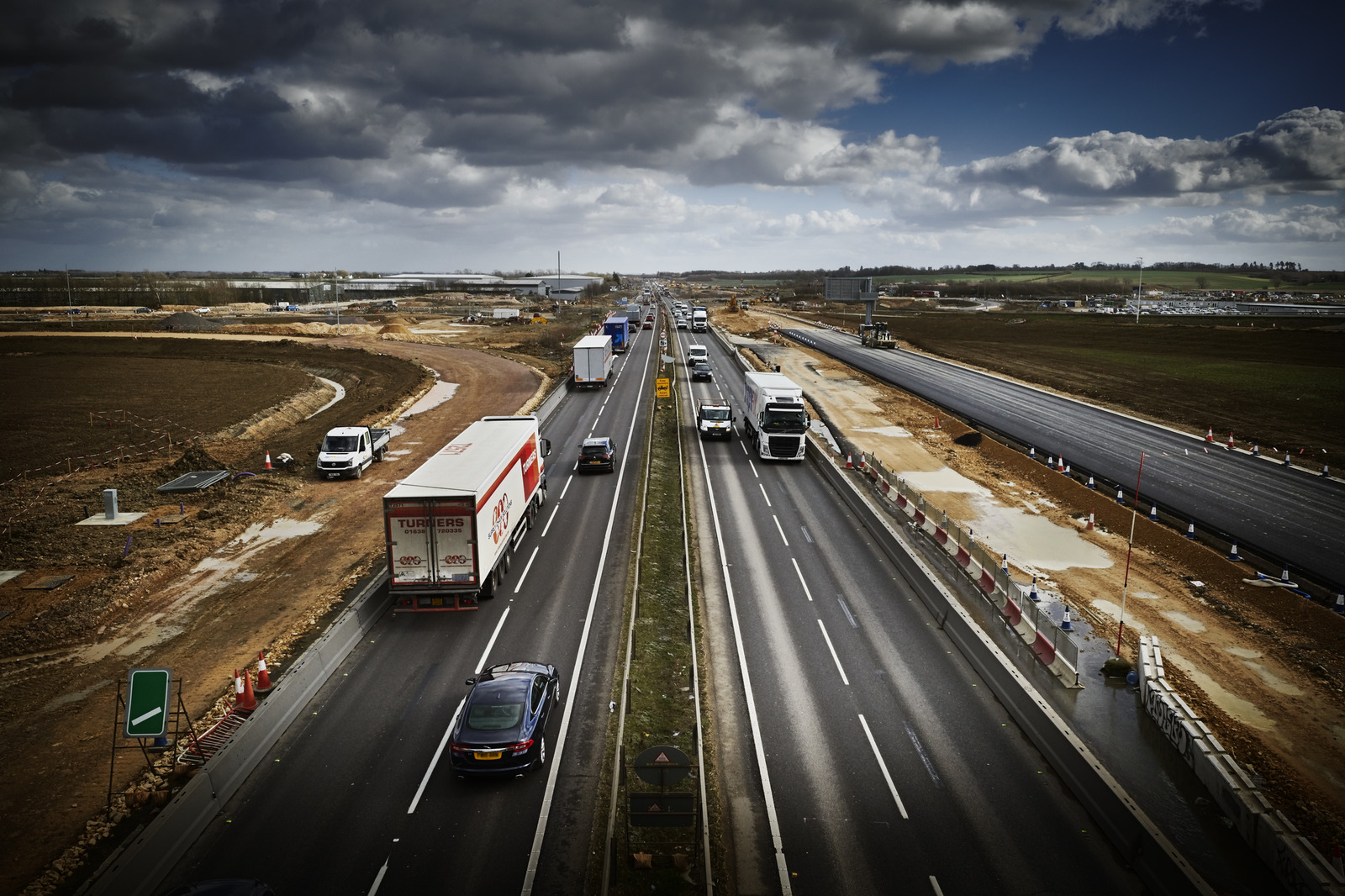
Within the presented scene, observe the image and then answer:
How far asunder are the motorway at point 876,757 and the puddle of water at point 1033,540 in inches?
252

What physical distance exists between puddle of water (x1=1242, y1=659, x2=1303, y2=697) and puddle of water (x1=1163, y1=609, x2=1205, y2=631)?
2.13 metres

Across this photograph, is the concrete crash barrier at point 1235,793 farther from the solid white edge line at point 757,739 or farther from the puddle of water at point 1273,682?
the solid white edge line at point 757,739

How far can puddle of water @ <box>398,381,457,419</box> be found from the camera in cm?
5656

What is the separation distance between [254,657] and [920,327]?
13051 cm

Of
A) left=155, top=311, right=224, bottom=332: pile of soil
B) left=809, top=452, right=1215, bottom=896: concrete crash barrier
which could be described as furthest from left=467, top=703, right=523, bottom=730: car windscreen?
left=155, top=311, right=224, bottom=332: pile of soil

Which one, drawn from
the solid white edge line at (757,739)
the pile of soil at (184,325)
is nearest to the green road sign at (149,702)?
the solid white edge line at (757,739)

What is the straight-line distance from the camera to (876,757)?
51.8 feet

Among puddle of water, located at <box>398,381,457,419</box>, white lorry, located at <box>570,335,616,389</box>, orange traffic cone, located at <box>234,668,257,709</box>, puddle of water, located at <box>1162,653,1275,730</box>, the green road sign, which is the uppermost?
white lorry, located at <box>570,335,616,389</box>

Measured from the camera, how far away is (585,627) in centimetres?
2177

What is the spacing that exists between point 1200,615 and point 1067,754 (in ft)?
41.5

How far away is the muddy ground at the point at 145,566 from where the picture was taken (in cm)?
1473

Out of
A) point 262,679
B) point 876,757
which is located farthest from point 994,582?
point 262,679

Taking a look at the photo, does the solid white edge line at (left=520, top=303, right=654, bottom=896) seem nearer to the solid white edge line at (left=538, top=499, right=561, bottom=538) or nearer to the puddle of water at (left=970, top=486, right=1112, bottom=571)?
the solid white edge line at (left=538, top=499, right=561, bottom=538)

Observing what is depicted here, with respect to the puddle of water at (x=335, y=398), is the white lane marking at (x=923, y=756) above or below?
below
